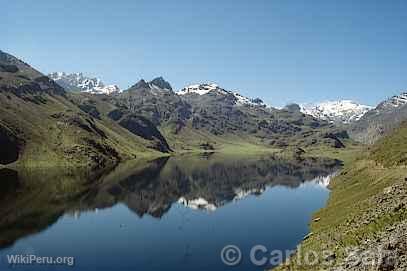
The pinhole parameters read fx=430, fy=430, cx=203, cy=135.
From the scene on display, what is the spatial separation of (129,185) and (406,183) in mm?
144713

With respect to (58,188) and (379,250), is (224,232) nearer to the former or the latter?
(379,250)

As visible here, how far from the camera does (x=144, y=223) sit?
400 feet

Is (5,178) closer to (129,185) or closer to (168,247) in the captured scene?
(129,185)

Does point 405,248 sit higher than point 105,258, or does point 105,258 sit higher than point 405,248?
point 405,248

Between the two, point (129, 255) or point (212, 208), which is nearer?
point (129, 255)

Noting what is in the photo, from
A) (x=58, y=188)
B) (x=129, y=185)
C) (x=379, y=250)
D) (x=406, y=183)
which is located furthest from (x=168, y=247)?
(x=129, y=185)

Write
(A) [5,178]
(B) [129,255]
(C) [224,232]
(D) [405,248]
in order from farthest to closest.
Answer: (A) [5,178] < (C) [224,232] < (B) [129,255] < (D) [405,248]

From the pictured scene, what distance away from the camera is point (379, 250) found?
41250 mm

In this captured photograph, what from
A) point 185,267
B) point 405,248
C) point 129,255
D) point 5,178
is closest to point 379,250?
point 405,248

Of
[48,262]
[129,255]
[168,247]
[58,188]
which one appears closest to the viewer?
[48,262]

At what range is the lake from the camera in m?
82.2

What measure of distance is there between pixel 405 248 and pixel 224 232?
69392 millimetres

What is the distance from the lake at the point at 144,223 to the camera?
3238 inches

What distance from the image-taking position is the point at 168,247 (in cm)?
9050
